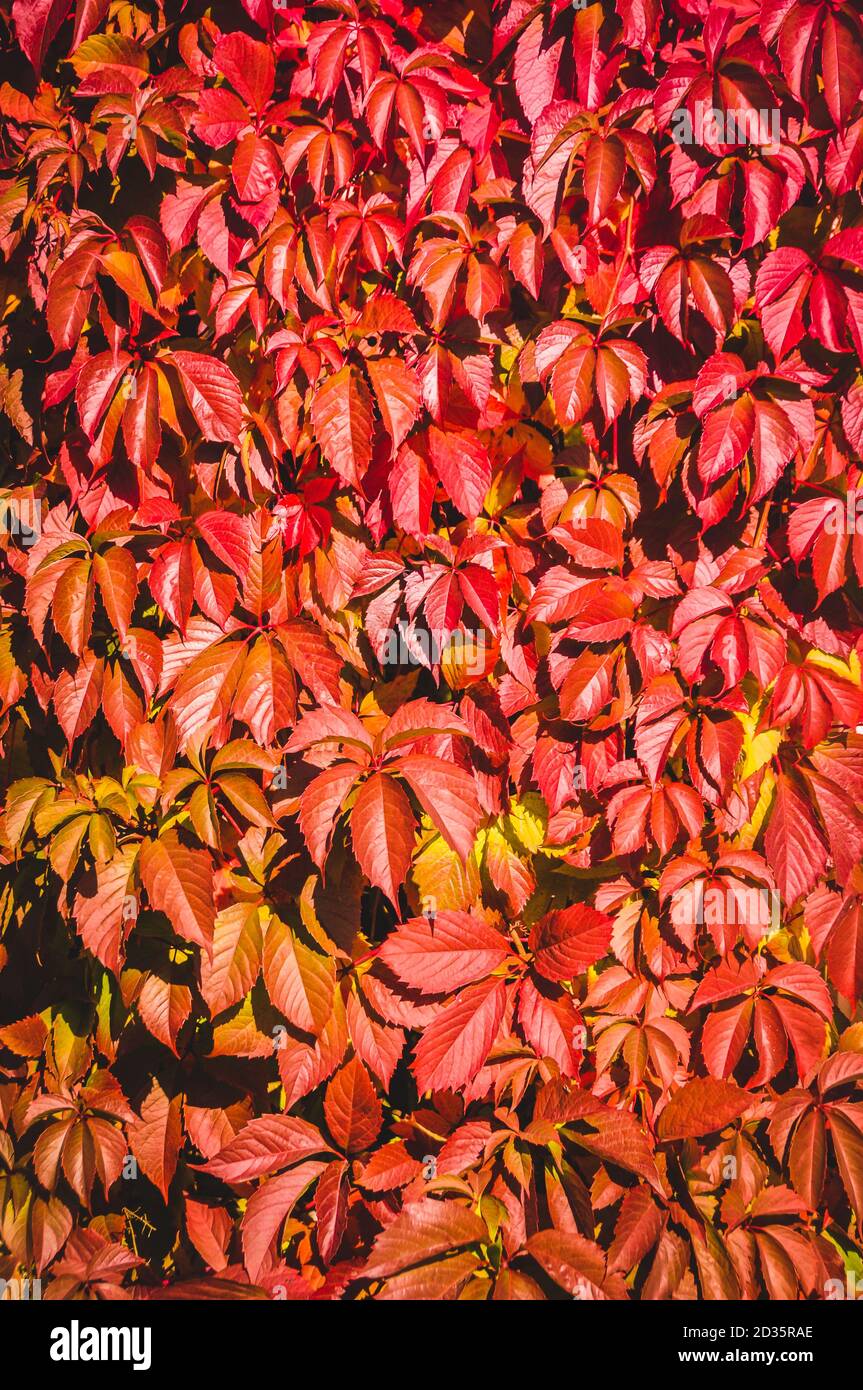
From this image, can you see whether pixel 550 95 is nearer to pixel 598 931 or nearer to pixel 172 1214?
pixel 598 931

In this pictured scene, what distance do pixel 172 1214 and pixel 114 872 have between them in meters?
0.71

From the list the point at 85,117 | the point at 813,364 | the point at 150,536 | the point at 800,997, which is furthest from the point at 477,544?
the point at 85,117

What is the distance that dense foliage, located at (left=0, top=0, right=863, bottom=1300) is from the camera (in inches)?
61.1

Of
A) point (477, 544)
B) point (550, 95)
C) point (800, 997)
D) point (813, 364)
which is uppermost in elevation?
point (550, 95)

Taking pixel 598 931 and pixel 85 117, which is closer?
pixel 598 931

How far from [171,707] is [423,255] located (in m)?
0.89

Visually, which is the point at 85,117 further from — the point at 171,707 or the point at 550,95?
the point at 171,707

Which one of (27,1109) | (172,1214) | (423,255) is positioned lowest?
(172,1214)

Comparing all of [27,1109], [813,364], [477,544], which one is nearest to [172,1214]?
[27,1109]

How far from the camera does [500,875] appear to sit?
66.1 inches

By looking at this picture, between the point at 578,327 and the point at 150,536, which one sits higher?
the point at 578,327

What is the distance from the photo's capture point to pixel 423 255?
1569 millimetres

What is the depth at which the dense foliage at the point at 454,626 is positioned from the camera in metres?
1.55

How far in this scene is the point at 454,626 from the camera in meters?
1.56
